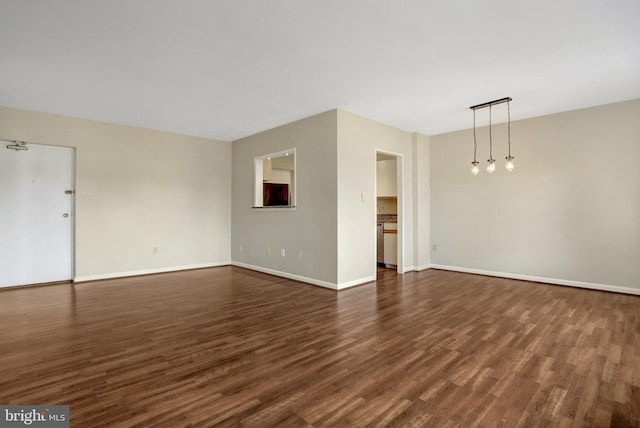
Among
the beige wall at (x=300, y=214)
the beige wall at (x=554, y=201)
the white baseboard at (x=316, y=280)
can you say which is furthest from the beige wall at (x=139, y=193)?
the beige wall at (x=554, y=201)

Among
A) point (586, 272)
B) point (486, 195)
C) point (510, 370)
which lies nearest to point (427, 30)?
point (510, 370)

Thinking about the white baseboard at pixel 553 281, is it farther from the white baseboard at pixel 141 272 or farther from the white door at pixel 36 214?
the white door at pixel 36 214

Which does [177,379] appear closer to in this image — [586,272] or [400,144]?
[400,144]

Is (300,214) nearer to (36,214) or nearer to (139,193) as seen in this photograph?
(139,193)

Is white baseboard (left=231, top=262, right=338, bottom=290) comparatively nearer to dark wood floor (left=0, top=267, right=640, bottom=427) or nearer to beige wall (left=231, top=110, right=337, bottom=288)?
beige wall (left=231, top=110, right=337, bottom=288)

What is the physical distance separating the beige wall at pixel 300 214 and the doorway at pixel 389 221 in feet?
5.23

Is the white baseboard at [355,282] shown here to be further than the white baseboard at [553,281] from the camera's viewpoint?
Yes

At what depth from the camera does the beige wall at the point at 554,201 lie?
446cm

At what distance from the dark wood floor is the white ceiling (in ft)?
8.84

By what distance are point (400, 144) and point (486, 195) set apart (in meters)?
1.80

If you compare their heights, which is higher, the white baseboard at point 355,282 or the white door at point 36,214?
the white door at point 36,214

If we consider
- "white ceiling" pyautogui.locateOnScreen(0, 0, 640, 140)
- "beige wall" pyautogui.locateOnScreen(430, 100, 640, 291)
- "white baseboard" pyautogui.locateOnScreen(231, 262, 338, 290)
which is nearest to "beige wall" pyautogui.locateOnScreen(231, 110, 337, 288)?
"white baseboard" pyautogui.locateOnScreen(231, 262, 338, 290)

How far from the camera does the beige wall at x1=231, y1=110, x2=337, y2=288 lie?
4801mm

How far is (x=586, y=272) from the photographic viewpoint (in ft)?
15.6
